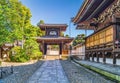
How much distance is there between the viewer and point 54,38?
3941 cm

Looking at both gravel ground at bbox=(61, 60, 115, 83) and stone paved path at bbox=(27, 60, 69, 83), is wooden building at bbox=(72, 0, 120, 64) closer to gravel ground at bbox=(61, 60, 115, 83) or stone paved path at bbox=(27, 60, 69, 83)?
gravel ground at bbox=(61, 60, 115, 83)

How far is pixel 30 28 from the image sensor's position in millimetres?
30234

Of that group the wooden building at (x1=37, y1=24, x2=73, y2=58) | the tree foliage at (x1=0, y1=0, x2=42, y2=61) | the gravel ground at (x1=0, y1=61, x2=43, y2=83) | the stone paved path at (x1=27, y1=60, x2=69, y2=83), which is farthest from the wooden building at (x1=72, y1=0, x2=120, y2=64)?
the wooden building at (x1=37, y1=24, x2=73, y2=58)

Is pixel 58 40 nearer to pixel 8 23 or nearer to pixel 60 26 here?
pixel 60 26

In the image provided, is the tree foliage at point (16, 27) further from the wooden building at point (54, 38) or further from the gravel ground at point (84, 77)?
the gravel ground at point (84, 77)

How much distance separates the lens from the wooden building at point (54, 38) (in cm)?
3947

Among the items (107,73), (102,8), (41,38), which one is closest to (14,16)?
(102,8)

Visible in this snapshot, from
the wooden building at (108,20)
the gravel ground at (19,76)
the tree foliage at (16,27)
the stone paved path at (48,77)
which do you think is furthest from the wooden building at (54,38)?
the stone paved path at (48,77)

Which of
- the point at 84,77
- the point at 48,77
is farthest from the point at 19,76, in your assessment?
the point at 84,77

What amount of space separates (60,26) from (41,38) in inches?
210

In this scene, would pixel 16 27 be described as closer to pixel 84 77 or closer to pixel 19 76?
pixel 19 76

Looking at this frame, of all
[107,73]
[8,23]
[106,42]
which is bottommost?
[107,73]

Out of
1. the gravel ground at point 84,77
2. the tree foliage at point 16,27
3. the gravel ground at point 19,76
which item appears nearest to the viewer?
the gravel ground at point 84,77

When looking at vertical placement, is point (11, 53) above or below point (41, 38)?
below
